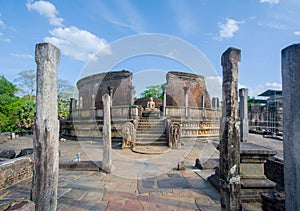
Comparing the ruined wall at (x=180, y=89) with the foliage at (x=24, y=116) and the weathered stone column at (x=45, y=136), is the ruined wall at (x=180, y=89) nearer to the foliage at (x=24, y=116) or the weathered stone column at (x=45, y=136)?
the foliage at (x=24, y=116)

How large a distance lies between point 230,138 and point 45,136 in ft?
8.05

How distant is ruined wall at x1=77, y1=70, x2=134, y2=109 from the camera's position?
19844mm

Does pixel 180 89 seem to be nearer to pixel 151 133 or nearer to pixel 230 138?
pixel 151 133

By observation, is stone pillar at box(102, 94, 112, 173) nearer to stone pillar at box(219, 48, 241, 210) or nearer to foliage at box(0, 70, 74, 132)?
stone pillar at box(219, 48, 241, 210)

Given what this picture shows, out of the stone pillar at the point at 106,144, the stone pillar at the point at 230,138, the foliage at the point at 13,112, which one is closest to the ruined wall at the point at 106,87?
the foliage at the point at 13,112

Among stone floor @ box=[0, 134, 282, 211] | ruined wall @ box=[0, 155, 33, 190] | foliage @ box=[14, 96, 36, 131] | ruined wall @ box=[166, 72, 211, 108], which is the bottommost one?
stone floor @ box=[0, 134, 282, 211]

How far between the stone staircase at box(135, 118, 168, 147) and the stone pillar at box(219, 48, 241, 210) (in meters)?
6.84

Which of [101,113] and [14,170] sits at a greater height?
[101,113]

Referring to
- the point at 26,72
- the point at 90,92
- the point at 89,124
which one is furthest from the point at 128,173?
the point at 26,72

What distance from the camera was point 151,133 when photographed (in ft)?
33.6

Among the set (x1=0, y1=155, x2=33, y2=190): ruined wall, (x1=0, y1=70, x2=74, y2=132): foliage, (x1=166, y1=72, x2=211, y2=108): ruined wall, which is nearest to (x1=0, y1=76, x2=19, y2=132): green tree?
(x1=0, y1=70, x2=74, y2=132): foliage

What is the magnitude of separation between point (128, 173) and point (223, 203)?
110 inches

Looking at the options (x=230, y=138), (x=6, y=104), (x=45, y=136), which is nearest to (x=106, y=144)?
(x=45, y=136)

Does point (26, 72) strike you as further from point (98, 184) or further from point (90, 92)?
point (98, 184)
